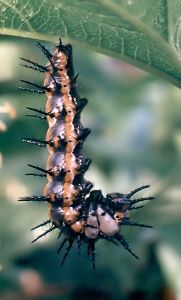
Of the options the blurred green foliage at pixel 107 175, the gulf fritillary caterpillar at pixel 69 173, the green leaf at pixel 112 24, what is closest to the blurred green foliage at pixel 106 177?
the blurred green foliage at pixel 107 175

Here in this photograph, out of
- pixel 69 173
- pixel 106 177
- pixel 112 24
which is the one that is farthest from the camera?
pixel 106 177

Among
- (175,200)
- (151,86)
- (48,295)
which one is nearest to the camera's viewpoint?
(175,200)

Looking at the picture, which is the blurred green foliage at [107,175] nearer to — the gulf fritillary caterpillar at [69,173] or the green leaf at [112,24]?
the gulf fritillary caterpillar at [69,173]

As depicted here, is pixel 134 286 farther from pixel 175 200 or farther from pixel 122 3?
pixel 122 3

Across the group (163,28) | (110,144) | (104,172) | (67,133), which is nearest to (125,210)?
(67,133)

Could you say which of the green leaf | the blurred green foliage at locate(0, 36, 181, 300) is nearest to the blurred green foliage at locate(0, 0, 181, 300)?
the blurred green foliage at locate(0, 36, 181, 300)

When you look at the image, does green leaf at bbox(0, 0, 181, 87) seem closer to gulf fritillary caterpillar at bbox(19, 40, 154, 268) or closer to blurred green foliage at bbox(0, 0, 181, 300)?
gulf fritillary caterpillar at bbox(19, 40, 154, 268)

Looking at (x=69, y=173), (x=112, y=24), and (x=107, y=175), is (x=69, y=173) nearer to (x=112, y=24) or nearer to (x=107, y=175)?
(x=112, y=24)

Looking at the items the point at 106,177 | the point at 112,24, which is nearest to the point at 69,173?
the point at 112,24
